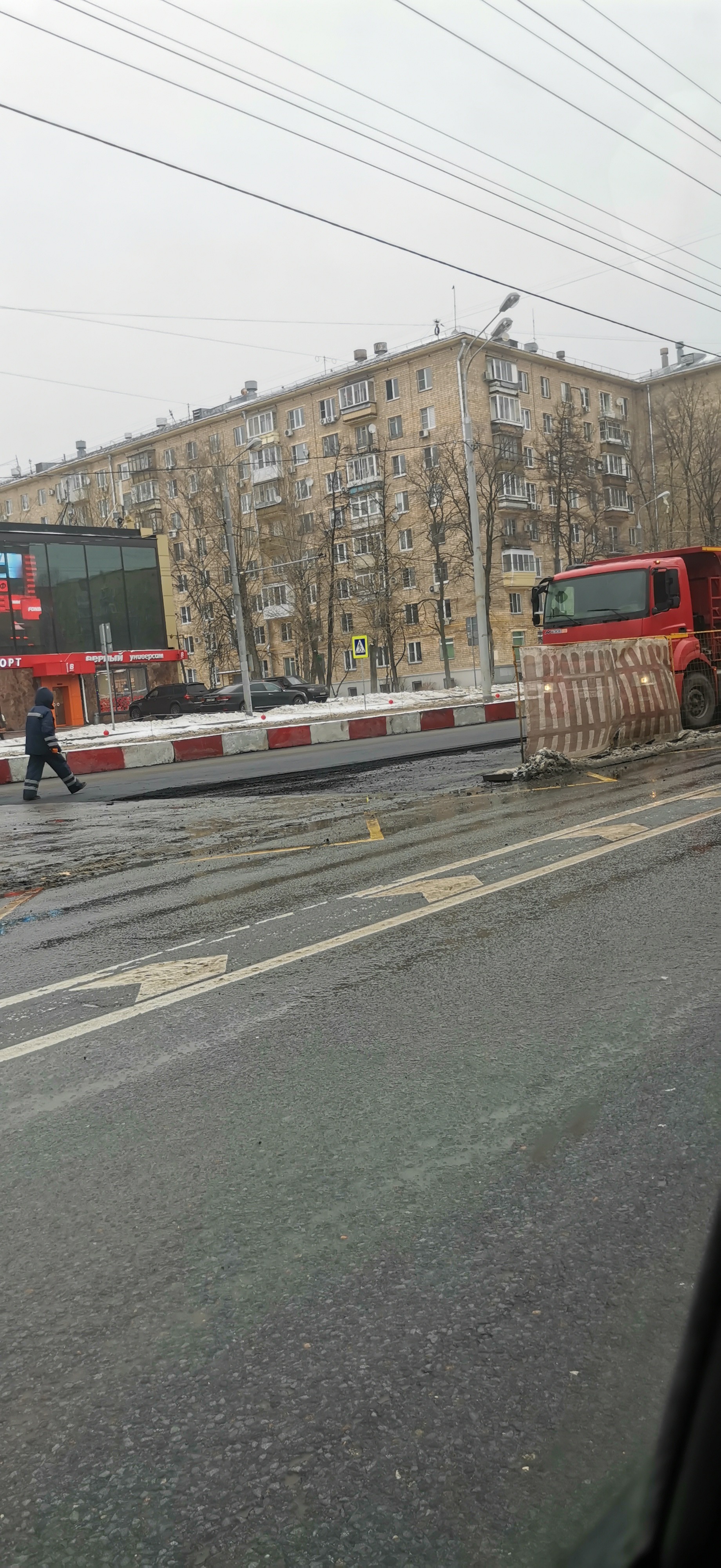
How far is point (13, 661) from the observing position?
1906 inches

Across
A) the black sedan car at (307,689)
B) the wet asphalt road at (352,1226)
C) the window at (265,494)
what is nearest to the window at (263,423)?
the window at (265,494)

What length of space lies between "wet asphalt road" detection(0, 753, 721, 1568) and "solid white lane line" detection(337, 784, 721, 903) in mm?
835

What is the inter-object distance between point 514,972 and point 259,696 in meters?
41.9

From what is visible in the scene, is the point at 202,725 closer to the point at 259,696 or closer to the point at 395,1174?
the point at 259,696

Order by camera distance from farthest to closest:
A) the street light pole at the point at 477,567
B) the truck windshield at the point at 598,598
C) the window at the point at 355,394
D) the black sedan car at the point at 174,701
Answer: the window at the point at 355,394
the black sedan car at the point at 174,701
the street light pole at the point at 477,567
the truck windshield at the point at 598,598

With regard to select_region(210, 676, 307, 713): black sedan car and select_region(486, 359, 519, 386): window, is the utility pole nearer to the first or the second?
select_region(210, 676, 307, 713): black sedan car

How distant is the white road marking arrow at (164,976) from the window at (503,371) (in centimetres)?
6632

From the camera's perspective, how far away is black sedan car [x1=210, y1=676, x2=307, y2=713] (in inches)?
1788

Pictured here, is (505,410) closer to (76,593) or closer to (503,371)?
(503,371)

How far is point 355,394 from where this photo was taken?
72062mm

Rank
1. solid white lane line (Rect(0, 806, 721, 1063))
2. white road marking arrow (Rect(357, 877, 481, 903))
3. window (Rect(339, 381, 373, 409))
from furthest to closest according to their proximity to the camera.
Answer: window (Rect(339, 381, 373, 409)), white road marking arrow (Rect(357, 877, 481, 903)), solid white lane line (Rect(0, 806, 721, 1063))

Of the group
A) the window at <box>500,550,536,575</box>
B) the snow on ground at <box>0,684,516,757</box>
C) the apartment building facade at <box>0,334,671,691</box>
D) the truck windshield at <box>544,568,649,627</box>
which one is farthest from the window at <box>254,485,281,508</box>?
the truck windshield at <box>544,568,649,627</box>

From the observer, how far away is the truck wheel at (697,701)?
52.2 ft

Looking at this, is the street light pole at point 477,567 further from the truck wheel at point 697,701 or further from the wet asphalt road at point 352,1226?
the wet asphalt road at point 352,1226
